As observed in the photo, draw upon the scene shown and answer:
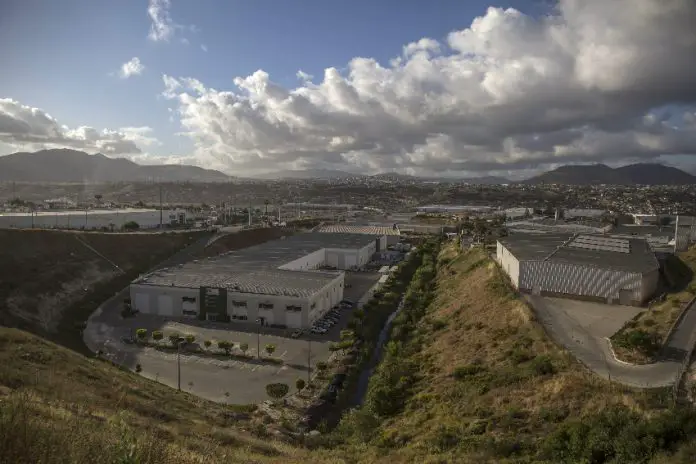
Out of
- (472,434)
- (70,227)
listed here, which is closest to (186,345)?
(472,434)

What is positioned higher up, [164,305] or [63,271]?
[63,271]

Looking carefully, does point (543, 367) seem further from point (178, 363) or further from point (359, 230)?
point (359, 230)

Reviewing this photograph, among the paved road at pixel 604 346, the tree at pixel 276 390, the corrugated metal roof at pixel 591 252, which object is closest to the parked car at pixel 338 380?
the tree at pixel 276 390

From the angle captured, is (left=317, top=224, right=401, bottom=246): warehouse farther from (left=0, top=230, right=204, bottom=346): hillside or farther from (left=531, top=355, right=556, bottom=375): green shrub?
(left=531, top=355, right=556, bottom=375): green shrub

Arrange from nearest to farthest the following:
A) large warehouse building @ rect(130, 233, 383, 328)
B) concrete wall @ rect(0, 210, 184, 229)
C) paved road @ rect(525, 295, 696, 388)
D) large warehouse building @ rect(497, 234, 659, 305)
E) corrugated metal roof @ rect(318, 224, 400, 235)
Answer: paved road @ rect(525, 295, 696, 388) < large warehouse building @ rect(497, 234, 659, 305) < large warehouse building @ rect(130, 233, 383, 328) < concrete wall @ rect(0, 210, 184, 229) < corrugated metal roof @ rect(318, 224, 400, 235)

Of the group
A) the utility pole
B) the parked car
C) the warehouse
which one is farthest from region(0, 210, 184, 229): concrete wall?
the parked car

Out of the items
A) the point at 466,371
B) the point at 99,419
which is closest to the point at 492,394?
the point at 466,371
